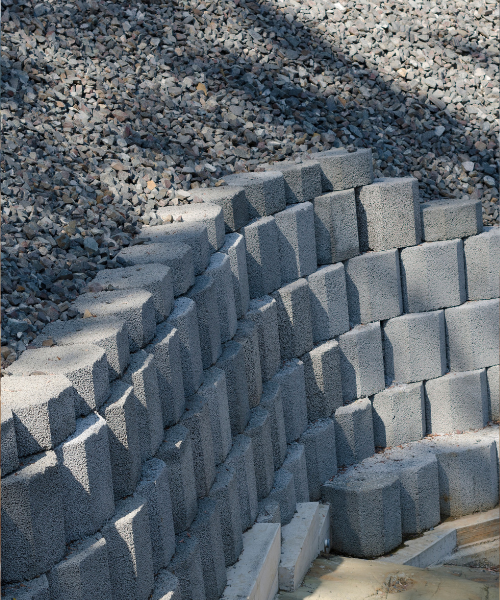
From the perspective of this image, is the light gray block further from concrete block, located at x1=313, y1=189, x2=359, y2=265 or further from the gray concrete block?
the gray concrete block

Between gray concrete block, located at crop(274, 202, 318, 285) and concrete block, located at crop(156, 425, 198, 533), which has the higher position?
gray concrete block, located at crop(274, 202, 318, 285)

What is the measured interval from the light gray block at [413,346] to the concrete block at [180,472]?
8.76 feet

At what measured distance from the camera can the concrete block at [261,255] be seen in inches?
193

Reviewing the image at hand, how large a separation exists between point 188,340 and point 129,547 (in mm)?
1055

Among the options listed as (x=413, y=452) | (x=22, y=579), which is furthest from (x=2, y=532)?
(x=413, y=452)

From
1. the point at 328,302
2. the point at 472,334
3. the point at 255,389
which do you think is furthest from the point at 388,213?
the point at 255,389

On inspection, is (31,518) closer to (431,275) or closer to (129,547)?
(129,547)

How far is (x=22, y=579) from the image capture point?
255 cm

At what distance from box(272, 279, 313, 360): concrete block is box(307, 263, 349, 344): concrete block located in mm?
117

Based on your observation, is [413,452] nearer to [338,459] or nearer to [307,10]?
[338,459]

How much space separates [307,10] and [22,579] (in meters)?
5.72

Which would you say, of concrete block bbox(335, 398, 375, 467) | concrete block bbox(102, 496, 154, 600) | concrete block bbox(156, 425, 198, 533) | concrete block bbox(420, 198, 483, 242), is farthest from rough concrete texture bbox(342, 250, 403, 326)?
concrete block bbox(102, 496, 154, 600)

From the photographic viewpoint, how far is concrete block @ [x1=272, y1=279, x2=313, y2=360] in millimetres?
5227

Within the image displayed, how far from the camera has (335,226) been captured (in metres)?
5.62
